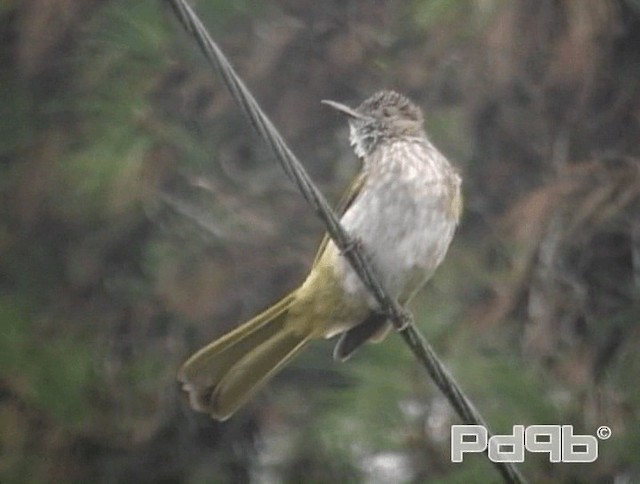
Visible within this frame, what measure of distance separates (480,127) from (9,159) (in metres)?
1.47

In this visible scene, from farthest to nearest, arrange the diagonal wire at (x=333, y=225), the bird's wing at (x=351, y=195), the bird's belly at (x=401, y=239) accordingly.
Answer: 1. the bird's wing at (x=351, y=195)
2. the bird's belly at (x=401, y=239)
3. the diagonal wire at (x=333, y=225)

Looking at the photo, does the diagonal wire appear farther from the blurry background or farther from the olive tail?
the blurry background

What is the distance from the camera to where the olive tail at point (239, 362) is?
19.0 feet

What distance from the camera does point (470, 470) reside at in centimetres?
642

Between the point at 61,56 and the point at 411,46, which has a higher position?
the point at 61,56

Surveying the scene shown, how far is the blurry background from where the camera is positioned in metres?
6.77

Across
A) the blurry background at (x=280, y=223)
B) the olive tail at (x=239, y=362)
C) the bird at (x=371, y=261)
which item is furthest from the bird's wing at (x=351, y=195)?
the blurry background at (x=280, y=223)

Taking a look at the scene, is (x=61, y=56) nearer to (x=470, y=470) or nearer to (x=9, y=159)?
(x=9, y=159)

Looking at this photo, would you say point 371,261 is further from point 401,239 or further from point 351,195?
point 351,195

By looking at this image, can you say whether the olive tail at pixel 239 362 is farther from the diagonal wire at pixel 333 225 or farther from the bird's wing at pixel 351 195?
the diagonal wire at pixel 333 225

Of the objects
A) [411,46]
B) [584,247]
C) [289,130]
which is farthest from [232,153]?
[584,247]

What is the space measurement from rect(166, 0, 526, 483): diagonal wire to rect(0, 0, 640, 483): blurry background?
1.23 m

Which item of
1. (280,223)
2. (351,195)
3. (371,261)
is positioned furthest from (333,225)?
(280,223)

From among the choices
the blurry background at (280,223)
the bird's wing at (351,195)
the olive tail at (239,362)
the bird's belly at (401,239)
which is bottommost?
the blurry background at (280,223)
